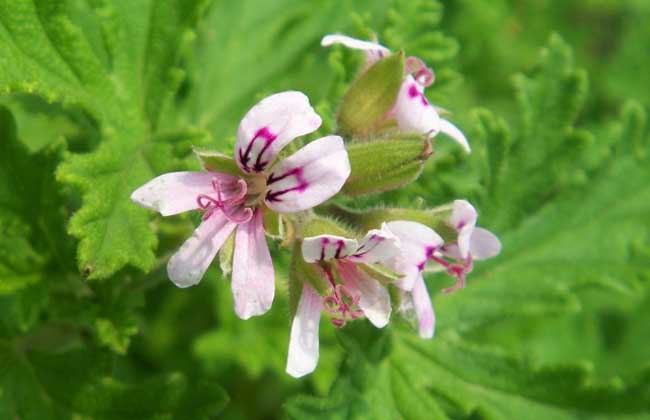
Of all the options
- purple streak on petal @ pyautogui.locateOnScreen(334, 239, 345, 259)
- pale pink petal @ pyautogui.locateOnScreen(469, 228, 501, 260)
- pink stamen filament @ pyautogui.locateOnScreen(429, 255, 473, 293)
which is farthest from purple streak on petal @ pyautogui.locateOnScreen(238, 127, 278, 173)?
pale pink petal @ pyautogui.locateOnScreen(469, 228, 501, 260)

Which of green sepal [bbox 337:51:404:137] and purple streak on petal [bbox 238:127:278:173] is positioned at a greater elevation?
purple streak on petal [bbox 238:127:278:173]

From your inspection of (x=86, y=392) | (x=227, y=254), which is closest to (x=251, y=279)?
(x=227, y=254)

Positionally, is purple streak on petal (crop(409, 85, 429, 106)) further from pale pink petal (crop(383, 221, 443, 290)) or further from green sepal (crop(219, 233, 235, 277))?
green sepal (crop(219, 233, 235, 277))

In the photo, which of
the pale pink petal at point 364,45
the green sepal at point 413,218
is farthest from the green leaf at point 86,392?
the pale pink petal at point 364,45

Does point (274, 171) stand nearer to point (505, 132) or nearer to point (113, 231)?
point (113, 231)

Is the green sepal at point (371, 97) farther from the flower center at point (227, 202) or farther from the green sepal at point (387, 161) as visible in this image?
the flower center at point (227, 202)

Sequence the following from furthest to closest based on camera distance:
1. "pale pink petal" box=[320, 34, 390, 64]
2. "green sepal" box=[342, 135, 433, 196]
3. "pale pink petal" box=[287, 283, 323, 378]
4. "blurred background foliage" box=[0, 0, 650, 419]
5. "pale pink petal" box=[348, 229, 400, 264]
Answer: "blurred background foliage" box=[0, 0, 650, 419] < "pale pink petal" box=[320, 34, 390, 64] < "green sepal" box=[342, 135, 433, 196] < "pale pink petal" box=[287, 283, 323, 378] < "pale pink petal" box=[348, 229, 400, 264]
